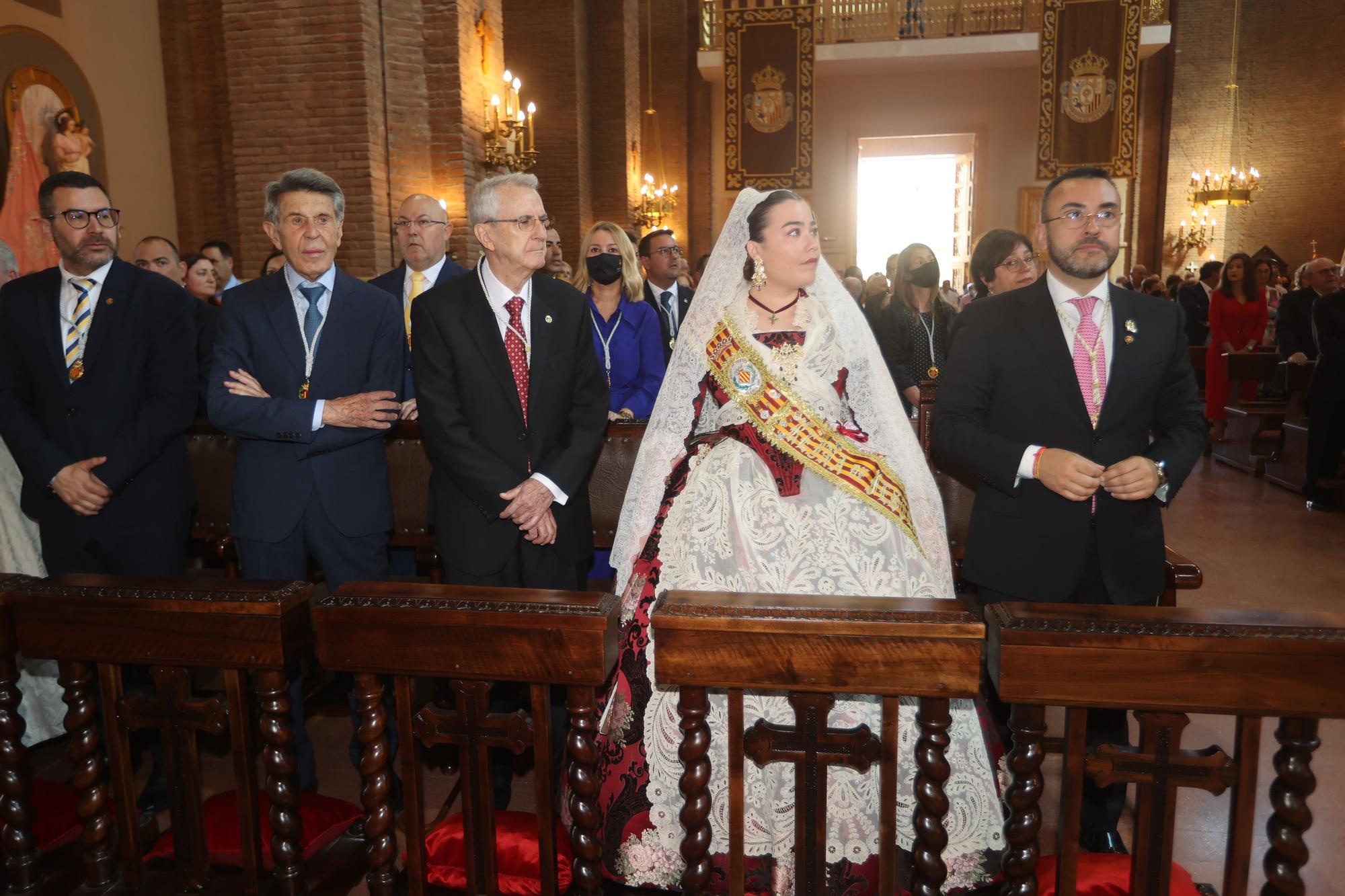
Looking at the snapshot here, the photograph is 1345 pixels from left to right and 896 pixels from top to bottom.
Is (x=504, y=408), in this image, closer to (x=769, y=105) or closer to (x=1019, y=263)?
(x=1019, y=263)

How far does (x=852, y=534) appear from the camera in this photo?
2.29m

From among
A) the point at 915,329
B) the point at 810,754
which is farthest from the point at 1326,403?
the point at 810,754

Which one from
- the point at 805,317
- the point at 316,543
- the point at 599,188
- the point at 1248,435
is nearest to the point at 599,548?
the point at 316,543

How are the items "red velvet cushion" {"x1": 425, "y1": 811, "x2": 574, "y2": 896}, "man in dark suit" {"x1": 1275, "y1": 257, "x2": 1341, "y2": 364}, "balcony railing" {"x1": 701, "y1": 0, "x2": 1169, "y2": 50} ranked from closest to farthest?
"red velvet cushion" {"x1": 425, "y1": 811, "x2": 574, "y2": 896} < "man in dark suit" {"x1": 1275, "y1": 257, "x2": 1341, "y2": 364} < "balcony railing" {"x1": 701, "y1": 0, "x2": 1169, "y2": 50}

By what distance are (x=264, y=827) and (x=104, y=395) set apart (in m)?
1.47

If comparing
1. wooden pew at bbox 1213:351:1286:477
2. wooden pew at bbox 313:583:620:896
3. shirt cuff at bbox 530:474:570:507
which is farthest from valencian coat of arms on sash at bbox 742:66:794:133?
wooden pew at bbox 313:583:620:896

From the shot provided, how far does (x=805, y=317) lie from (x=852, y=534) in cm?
63

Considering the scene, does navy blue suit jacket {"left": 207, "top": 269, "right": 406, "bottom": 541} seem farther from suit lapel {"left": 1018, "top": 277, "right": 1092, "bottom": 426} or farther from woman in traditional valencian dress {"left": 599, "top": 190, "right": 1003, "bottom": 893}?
suit lapel {"left": 1018, "top": 277, "right": 1092, "bottom": 426}

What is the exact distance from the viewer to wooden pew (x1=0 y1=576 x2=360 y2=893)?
5.36 feet

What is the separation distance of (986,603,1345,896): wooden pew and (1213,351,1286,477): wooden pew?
7.45m

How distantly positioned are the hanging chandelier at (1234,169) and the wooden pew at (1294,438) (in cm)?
971

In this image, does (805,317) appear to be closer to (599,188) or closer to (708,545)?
(708,545)

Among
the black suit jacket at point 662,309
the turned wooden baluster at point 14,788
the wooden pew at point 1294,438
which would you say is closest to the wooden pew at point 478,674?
the turned wooden baluster at point 14,788

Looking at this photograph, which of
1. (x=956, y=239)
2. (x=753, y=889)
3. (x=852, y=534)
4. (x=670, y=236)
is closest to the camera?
(x=753, y=889)
